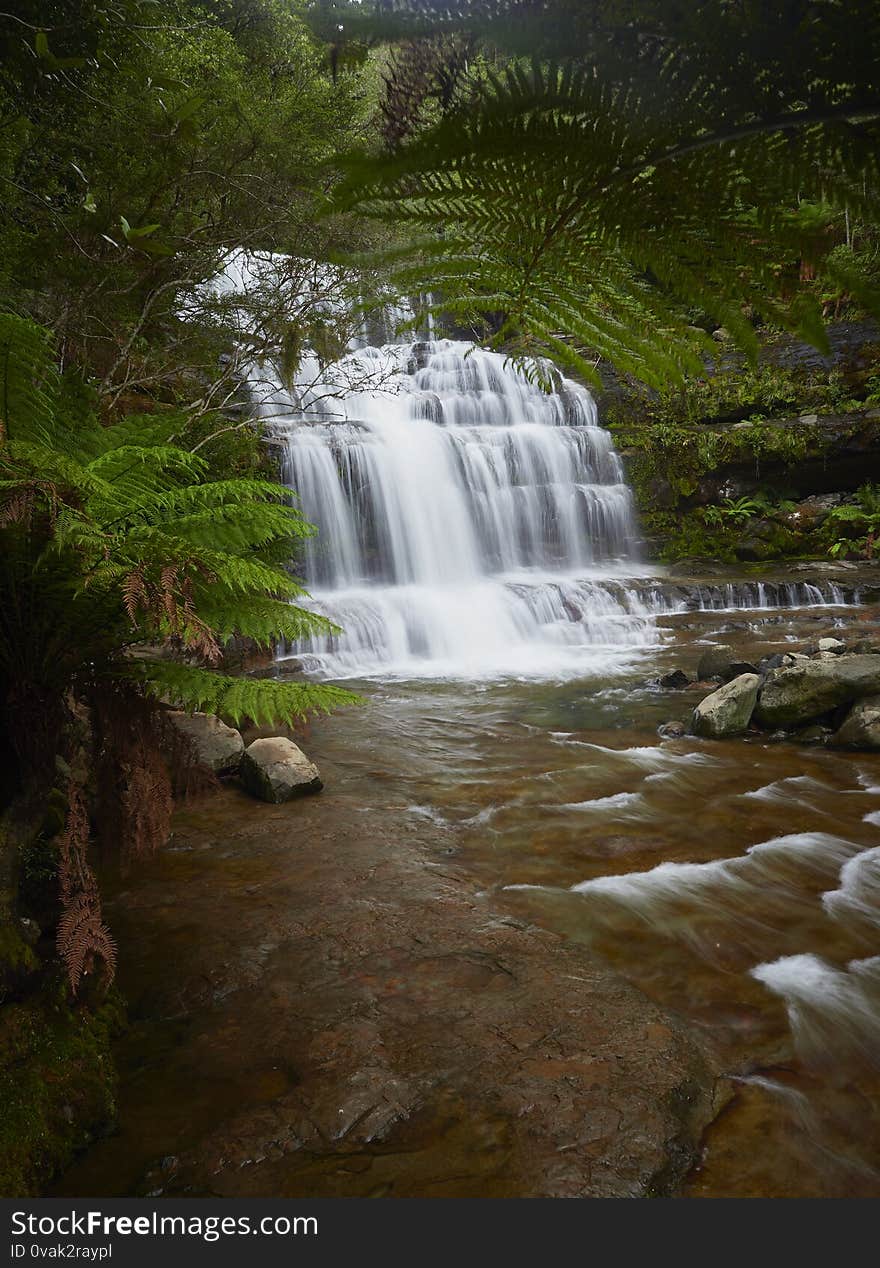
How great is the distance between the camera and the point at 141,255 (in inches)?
232

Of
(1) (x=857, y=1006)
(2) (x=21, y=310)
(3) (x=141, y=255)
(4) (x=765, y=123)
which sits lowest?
(1) (x=857, y=1006)

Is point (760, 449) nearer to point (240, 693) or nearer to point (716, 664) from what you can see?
point (716, 664)

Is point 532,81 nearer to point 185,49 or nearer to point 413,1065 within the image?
point 413,1065

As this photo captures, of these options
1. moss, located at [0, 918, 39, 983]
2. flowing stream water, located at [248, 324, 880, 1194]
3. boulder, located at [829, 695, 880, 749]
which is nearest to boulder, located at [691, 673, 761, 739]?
flowing stream water, located at [248, 324, 880, 1194]

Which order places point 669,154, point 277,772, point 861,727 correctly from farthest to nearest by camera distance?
1. point 861,727
2. point 277,772
3. point 669,154

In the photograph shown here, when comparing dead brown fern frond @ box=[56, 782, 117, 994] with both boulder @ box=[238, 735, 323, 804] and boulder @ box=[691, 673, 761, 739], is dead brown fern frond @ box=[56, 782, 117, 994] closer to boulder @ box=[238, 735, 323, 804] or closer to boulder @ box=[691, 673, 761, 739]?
boulder @ box=[238, 735, 323, 804]

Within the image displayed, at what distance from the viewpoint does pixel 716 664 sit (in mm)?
7207

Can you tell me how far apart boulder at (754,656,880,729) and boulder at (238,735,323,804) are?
3654mm

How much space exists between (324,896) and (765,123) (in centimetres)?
296

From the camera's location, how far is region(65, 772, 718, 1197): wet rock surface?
65.9 inches

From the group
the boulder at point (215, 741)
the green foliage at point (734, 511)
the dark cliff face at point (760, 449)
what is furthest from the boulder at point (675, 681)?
the green foliage at point (734, 511)

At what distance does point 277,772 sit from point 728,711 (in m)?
3.57

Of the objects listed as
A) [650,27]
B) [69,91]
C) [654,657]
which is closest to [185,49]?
[69,91]

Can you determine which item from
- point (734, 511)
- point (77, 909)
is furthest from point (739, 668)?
point (734, 511)
